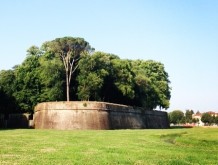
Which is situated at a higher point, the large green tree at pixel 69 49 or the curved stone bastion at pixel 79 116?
the large green tree at pixel 69 49

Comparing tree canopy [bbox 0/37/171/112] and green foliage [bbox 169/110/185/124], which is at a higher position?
tree canopy [bbox 0/37/171/112]

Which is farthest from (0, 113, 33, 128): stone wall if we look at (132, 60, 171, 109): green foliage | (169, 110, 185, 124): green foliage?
(169, 110, 185, 124): green foliage

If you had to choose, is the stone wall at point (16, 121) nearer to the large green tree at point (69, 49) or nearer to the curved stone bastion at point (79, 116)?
the curved stone bastion at point (79, 116)

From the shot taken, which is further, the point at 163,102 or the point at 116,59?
the point at 163,102

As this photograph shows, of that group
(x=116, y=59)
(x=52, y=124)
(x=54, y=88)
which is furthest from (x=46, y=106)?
(x=116, y=59)

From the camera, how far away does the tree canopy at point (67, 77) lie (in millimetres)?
46781

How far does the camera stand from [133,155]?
1376 cm

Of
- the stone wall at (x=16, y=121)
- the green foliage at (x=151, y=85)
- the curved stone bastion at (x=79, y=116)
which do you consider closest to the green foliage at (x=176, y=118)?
the green foliage at (x=151, y=85)

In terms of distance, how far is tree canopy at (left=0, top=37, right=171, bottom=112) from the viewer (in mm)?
46781

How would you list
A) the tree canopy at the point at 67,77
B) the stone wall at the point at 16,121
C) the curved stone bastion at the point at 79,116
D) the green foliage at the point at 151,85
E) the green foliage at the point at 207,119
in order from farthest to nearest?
the green foliage at the point at 207,119, the green foliage at the point at 151,85, the stone wall at the point at 16,121, the tree canopy at the point at 67,77, the curved stone bastion at the point at 79,116

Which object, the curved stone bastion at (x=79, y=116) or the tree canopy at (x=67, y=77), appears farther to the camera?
the tree canopy at (x=67, y=77)

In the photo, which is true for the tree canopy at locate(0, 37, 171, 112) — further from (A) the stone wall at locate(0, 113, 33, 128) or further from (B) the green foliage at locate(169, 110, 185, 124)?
(B) the green foliage at locate(169, 110, 185, 124)

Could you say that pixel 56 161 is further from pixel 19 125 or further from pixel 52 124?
pixel 19 125

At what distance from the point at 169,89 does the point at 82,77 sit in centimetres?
3026
